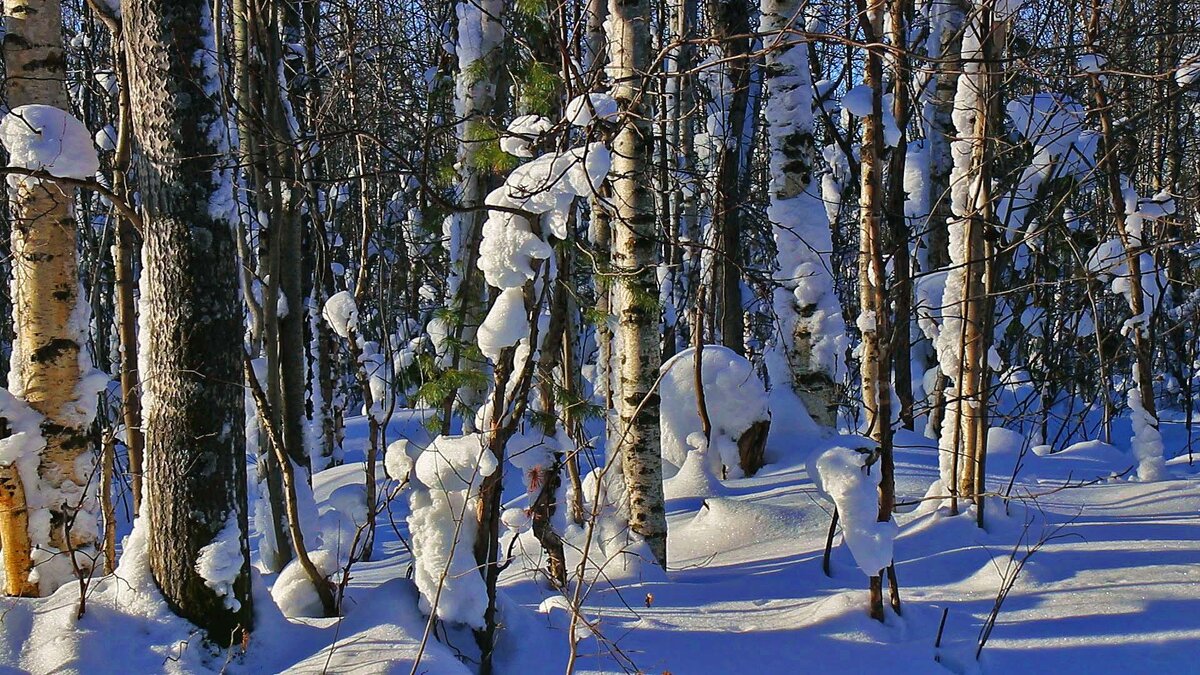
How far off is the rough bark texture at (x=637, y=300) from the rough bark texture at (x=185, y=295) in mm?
2023

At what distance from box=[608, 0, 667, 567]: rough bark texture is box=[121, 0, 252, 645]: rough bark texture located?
2.02 m

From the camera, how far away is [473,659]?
3.75 m

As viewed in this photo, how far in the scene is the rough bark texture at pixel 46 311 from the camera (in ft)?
15.7

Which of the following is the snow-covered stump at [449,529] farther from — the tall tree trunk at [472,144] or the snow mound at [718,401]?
the snow mound at [718,401]

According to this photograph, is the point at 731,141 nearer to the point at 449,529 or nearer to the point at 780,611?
the point at 780,611

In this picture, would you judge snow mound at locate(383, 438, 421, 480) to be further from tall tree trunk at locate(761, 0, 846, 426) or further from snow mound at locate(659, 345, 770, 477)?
tall tree trunk at locate(761, 0, 846, 426)

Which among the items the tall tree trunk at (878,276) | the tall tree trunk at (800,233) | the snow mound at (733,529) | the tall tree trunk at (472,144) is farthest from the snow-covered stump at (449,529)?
the tall tree trunk at (800,233)

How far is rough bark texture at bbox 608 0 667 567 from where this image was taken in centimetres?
484

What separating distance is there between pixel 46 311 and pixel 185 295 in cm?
175

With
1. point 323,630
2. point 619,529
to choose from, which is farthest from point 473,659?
point 619,529

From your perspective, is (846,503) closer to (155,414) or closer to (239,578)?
(239,578)

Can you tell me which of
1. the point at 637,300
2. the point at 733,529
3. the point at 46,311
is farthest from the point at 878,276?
the point at 46,311

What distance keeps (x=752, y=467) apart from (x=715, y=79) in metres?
5.61

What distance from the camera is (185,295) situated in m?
3.60
